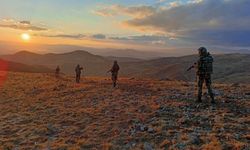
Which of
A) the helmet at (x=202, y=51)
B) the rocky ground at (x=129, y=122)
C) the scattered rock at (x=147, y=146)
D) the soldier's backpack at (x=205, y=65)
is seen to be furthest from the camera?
the soldier's backpack at (x=205, y=65)

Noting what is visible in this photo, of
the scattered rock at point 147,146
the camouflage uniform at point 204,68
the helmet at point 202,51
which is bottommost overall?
the scattered rock at point 147,146

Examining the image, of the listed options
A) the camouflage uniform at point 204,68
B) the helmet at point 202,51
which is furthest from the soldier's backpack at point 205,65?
the helmet at point 202,51

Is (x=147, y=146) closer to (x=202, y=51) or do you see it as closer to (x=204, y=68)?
(x=204, y=68)

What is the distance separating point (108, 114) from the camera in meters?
23.8

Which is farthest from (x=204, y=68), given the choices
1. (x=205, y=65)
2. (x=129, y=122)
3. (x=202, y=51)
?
(x=129, y=122)

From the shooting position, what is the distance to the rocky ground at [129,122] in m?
17.5

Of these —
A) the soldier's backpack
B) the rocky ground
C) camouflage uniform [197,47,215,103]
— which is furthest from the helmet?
the rocky ground

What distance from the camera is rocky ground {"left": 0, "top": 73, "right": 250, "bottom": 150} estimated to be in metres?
17.5

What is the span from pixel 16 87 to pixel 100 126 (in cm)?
2589

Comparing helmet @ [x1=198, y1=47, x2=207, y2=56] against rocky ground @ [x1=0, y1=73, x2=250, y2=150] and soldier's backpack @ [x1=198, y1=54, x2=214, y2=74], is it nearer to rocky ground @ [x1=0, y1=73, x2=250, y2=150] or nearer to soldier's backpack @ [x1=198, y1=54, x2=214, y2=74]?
soldier's backpack @ [x1=198, y1=54, x2=214, y2=74]

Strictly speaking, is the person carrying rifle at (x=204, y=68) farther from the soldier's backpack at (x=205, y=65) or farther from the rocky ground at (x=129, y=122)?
the rocky ground at (x=129, y=122)

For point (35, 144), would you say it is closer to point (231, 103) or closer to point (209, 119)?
point (209, 119)

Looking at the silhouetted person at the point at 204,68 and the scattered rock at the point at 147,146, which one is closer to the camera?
the scattered rock at the point at 147,146

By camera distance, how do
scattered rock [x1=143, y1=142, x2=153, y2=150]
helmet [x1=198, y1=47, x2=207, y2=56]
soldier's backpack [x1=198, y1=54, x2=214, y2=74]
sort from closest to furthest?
scattered rock [x1=143, y1=142, x2=153, y2=150], helmet [x1=198, y1=47, x2=207, y2=56], soldier's backpack [x1=198, y1=54, x2=214, y2=74]
